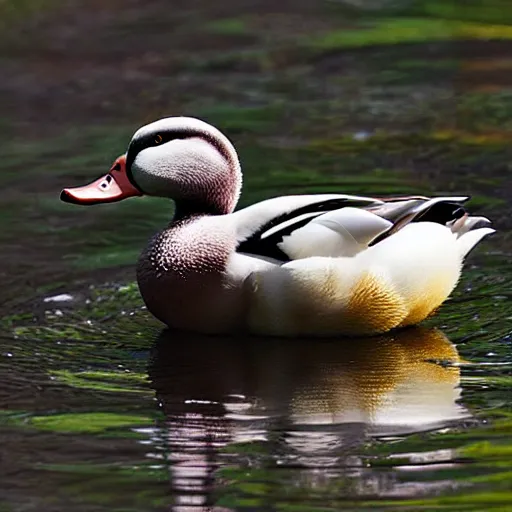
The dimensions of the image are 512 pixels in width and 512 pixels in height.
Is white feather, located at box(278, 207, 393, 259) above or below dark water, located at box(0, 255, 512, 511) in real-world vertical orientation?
above

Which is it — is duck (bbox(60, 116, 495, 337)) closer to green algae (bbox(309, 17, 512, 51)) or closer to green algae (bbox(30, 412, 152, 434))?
green algae (bbox(30, 412, 152, 434))

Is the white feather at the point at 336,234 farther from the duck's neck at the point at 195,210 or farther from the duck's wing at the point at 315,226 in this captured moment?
the duck's neck at the point at 195,210

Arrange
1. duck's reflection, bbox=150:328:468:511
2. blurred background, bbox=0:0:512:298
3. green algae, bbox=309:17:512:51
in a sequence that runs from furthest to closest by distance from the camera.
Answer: green algae, bbox=309:17:512:51 → blurred background, bbox=0:0:512:298 → duck's reflection, bbox=150:328:468:511

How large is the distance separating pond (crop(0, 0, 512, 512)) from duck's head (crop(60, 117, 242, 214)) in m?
0.64

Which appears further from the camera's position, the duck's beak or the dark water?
the duck's beak

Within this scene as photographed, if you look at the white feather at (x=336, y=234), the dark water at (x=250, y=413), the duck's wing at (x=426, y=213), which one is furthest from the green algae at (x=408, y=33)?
the white feather at (x=336, y=234)

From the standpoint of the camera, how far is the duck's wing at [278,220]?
6949mm

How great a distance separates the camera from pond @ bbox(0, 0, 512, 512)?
Answer: 5.49 meters

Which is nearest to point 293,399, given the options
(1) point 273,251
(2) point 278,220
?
(1) point 273,251

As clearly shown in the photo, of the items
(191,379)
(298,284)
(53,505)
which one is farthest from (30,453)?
(298,284)

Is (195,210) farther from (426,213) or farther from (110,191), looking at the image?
(426,213)

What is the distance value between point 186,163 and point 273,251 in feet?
2.10

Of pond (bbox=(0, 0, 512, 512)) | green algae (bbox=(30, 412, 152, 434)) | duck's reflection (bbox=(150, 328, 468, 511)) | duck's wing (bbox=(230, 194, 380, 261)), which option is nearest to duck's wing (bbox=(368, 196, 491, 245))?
duck's wing (bbox=(230, 194, 380, 261))

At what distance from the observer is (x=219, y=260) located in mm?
6992
